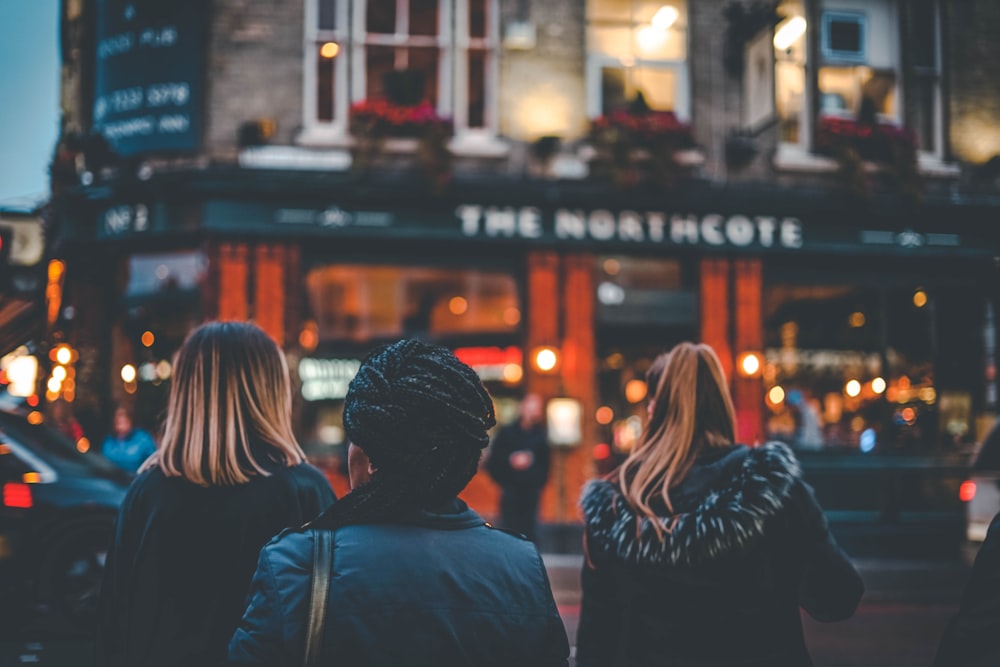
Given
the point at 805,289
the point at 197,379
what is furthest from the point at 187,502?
the point at 805,289

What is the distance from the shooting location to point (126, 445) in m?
11.5

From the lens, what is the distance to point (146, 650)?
2580mm

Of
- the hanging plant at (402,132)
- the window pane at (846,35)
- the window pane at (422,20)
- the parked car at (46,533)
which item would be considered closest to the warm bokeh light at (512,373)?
the hanging plant at (402,132)

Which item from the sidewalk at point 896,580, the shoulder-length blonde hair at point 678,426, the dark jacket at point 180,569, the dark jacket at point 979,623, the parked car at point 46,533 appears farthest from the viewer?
the sidewalk at point 896,580

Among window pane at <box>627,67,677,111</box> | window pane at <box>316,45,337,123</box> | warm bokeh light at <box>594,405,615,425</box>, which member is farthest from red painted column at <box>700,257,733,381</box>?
window pane at <box>316,45,337,123</box>

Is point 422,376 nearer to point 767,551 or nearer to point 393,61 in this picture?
point 767,551

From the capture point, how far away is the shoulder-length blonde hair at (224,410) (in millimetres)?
2695

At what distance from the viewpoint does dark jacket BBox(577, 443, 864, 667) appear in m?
2.90

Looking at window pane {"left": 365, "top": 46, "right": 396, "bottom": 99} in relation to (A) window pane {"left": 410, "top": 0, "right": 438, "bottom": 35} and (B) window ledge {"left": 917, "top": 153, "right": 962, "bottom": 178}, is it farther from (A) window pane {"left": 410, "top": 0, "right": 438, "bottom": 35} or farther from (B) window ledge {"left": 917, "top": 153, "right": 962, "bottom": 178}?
(B) window ledge {"left": 917, "top": 153, "right": 962, "bottom": 178}

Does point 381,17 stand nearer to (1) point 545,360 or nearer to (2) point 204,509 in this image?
(1) point 545,360

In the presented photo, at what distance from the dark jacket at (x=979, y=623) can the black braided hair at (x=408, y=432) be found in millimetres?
1005

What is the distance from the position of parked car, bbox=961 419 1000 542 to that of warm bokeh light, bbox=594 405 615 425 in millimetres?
5966

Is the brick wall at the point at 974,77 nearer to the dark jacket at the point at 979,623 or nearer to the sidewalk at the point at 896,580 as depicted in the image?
the sidewalk at the point at 896,580

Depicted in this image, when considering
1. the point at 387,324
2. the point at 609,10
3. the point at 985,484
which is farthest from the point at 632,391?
the point at 985,484
